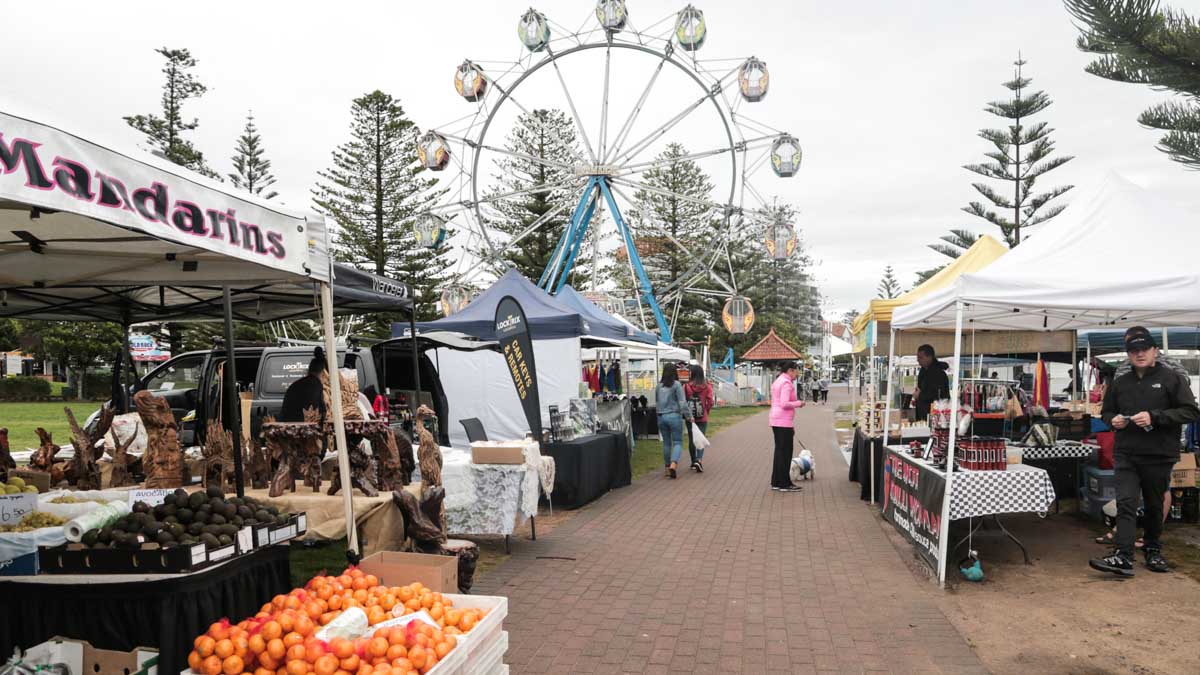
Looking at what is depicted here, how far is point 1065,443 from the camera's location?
27.0 feet

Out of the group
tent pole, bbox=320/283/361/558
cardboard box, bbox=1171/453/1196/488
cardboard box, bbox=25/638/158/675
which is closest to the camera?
cardboard box, bbox=25/638/158/675

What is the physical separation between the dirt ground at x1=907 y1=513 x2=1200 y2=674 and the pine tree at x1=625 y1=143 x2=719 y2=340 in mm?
35501

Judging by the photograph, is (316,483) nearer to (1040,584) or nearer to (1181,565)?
(1040,584)

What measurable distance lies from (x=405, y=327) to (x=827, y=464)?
7782 mm

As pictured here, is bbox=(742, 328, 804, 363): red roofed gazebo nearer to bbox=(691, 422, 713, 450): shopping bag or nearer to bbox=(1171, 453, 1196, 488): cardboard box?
bbox=(691, 422, 713, 450): shopping bag

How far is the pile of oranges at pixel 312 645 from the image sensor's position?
2738mm

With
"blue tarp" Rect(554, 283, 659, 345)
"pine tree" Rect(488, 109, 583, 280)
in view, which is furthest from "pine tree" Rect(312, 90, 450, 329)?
"blue tarp" Rect(554, 283, 659, 345)

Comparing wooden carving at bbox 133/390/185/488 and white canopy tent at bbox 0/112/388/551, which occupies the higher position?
white canopy tent at bbox 0/112/388/551

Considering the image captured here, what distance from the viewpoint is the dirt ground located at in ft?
13.9

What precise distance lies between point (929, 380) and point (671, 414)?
391 cm

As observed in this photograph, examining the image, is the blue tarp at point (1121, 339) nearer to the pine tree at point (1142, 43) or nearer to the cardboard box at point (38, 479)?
the pine tree at point (1142, 43)

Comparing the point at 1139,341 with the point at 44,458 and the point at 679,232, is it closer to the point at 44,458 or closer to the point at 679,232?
the point at 44,458

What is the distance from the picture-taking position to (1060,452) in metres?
8.10

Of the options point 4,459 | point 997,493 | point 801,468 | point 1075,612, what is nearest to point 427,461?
point 4,459
